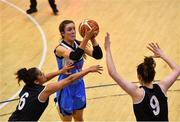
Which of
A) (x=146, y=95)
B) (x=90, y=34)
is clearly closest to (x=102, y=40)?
(x=90, y=34)

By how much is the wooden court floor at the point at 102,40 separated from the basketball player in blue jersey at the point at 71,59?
3.50 feet

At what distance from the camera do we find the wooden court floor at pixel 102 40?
683 cm

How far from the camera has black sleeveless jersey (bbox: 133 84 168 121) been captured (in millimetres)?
3867

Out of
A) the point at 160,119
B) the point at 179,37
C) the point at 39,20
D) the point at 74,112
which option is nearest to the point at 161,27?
the point at 179,37

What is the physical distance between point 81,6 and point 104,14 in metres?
0.80

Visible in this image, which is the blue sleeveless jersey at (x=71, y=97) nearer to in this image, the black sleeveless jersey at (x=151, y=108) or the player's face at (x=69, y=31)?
the player's face at (x=69, y=31)

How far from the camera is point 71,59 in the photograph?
4.97 meters

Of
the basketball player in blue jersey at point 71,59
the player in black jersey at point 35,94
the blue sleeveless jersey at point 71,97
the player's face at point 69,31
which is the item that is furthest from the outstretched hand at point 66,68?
the player in black jersey at point 35,94

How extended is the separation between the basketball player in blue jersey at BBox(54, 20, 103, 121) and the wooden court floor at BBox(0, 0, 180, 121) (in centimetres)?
107

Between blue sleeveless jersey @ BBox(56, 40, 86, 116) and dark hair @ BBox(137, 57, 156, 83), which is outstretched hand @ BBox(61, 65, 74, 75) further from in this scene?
dark hair @ BBox(137, 57, 156, 83)

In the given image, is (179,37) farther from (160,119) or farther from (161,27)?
(160,119)

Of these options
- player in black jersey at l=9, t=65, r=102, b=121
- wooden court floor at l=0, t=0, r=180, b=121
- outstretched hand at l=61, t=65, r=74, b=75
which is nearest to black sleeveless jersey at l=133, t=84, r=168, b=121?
player in black jersey at l=9, t=65, r=102, b=121

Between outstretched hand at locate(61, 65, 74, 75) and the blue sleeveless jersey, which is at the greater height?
outstretched hand at locate(61, 65, 74, 75)

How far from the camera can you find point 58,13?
1028 centimetres
